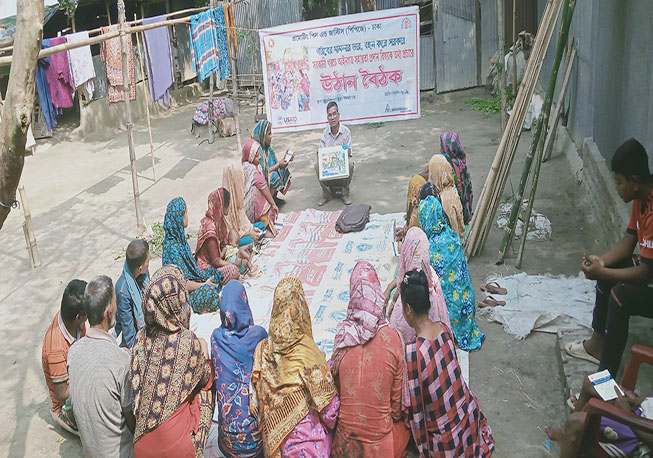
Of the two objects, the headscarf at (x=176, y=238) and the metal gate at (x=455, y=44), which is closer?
the headscarf at (x=176, y=238)

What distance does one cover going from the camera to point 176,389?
10.7ft

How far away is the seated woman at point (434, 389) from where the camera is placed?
3.17m

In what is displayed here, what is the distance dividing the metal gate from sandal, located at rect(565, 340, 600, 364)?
10038mm

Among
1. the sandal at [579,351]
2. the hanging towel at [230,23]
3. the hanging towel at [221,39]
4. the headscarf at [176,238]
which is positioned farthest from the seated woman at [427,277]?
the hanging towel at [221,39]

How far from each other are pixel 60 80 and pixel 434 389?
1118 centimetres

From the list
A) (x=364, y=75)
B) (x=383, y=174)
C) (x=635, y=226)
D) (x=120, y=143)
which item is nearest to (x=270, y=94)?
(x=364, y=75)

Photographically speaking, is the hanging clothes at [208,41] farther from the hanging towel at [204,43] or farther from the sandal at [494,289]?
the sandal at [494,289]

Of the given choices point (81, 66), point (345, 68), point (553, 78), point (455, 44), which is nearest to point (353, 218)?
point (553, 78)

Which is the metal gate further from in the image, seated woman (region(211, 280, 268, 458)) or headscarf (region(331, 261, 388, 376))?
seated woman (region(211, 280, 268, 458))

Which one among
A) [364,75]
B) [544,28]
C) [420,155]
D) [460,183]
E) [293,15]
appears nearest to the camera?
[544,28]

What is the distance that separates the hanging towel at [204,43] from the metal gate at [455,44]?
569 cm

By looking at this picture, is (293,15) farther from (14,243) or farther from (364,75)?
(14,243)

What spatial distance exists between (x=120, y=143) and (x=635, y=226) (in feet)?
35.5

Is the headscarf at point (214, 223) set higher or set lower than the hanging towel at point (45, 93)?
lower
